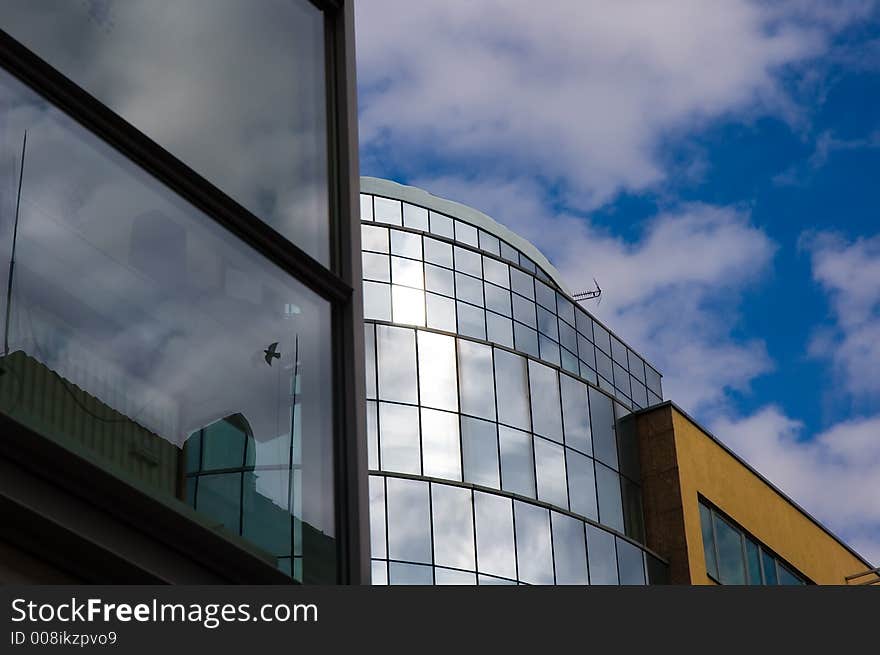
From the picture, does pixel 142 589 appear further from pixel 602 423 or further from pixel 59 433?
pixel 602 423

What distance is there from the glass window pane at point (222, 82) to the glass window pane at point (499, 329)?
23915mm

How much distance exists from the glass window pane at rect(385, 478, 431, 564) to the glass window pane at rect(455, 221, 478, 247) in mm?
8495

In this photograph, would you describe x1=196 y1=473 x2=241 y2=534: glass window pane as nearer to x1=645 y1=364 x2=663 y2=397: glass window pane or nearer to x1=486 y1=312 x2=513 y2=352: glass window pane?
x1=486 y1=312 x2=513 y2=352: glass window pane

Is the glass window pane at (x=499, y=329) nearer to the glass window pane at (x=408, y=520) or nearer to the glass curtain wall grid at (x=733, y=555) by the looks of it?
the glass window pane at (x=408, y=520)

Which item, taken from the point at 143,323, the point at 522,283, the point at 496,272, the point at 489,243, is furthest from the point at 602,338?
the point at 143,323

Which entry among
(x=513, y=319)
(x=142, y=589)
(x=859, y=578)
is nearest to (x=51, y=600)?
(x=142, y=589)

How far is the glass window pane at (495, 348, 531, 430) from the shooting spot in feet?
107

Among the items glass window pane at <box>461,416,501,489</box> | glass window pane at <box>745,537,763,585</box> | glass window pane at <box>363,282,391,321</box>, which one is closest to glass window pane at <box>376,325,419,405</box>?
glass window pane at <box>363,282,391,321</box>

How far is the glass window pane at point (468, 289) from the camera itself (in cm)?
3422

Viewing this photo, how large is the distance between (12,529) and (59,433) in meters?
0.50

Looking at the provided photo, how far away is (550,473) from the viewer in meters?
32.7

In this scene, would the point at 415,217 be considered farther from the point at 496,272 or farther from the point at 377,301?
the point at 377,301

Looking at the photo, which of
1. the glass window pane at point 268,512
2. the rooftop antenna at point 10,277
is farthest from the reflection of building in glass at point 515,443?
the rooftop antenna at point 10,277

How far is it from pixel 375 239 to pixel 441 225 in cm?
277
